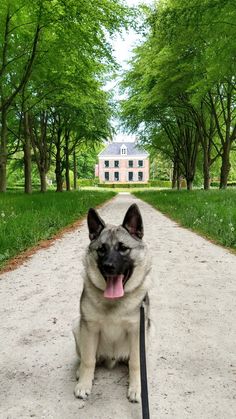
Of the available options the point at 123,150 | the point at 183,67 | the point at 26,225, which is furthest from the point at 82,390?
the point at 123,150

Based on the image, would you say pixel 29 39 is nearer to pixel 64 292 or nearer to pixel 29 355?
pixel 64 292

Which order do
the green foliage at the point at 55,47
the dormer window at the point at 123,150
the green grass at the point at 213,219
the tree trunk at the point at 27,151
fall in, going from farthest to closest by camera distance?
the dormer window at the point at 123,150 → the tree trunk at the point at 27,151 → the green foliage at the point at 55,47 → the green grass at the point at 213,219

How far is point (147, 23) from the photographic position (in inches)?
631

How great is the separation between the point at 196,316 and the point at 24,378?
7.47 feet

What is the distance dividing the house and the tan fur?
93.9 m

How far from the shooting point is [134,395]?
9.75 feet

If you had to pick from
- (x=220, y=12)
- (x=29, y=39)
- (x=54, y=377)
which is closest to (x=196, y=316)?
(x=54, y=377)

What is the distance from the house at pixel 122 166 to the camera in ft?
316

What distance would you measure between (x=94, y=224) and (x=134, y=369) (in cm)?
120

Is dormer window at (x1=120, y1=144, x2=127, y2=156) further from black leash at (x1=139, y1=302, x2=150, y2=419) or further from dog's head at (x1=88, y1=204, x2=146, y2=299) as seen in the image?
black leash at (x1=139, y1=302, x2=150, y2=419)

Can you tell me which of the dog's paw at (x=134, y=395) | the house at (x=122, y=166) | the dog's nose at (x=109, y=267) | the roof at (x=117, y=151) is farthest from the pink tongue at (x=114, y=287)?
A: the roof at (x=117, y=151)

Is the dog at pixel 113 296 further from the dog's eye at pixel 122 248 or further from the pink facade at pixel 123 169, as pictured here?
the pink facade at pixel 123 169

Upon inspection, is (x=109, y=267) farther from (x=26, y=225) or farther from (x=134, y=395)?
(x=26, y=225)

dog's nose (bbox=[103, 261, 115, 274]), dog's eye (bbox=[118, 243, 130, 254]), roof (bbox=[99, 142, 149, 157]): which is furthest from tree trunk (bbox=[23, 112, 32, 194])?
roof (bbox=[99, 142, 149, 157])
